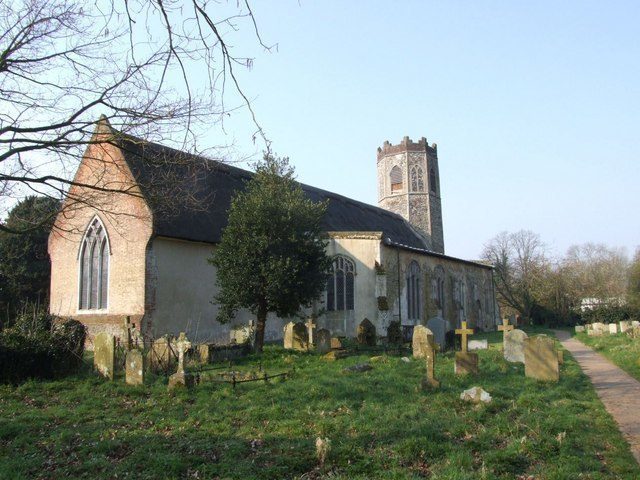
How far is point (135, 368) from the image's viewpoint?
10875 millimetres

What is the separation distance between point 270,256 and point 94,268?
7997mm

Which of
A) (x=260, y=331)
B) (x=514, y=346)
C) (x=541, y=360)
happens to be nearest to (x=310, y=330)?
(x=260, y=331)

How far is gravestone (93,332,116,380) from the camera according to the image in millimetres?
11719

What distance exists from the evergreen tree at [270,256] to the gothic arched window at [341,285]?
5136 millimetres

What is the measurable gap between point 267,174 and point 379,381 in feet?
30.1

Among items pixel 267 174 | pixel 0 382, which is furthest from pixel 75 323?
pixel 267 174

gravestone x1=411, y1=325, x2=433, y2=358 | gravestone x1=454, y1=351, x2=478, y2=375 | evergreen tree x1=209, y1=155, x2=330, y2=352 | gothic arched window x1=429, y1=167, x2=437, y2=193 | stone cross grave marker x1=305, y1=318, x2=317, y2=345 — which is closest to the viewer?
gravestone x1=454, y1=351, x2=478, y2=375

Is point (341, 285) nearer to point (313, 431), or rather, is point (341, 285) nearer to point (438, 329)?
point (438, 329)

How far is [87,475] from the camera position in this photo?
5668 mm

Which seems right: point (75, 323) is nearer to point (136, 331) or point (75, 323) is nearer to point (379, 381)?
point (136, 331)

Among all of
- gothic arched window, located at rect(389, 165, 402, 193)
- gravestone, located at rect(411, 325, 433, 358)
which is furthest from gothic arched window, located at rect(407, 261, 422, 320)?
gothic arched window, located at rect(389, 165, 402, 193)

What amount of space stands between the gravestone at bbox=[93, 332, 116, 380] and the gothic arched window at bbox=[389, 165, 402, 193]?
3302 centimetres

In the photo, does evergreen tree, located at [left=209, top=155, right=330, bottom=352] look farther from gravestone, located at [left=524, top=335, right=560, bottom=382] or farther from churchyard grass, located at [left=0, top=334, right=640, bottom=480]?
gravestone, located at [left=524, top=335, right=560, bottom=382]

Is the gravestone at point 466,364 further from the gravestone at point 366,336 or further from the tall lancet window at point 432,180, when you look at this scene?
the tall lancet window at point 432,180
